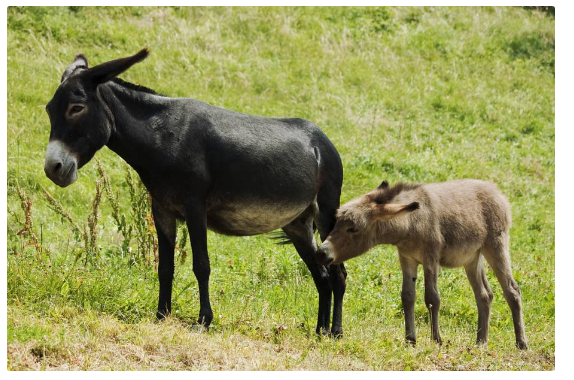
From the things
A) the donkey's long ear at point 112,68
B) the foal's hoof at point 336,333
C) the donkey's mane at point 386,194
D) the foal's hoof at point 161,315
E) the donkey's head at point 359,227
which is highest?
the donkey's long ear at point 112,68

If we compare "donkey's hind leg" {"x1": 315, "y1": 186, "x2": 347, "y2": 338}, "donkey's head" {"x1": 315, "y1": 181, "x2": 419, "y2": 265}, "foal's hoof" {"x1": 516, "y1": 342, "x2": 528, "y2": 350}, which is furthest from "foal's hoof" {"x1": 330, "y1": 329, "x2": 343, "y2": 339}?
"foal's hoof" {"x1": 516, "y1": 342, "x2": 528, "y2": 350}

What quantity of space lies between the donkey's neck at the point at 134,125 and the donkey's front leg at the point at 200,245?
0.56 meters

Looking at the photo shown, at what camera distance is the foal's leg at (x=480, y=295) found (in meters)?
8.09

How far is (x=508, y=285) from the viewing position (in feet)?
27.0

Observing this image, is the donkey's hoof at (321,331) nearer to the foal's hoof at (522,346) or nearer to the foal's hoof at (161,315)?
the foal's hoof at (161,315)

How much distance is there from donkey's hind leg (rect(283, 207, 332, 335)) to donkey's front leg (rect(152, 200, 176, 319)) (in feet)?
4.38

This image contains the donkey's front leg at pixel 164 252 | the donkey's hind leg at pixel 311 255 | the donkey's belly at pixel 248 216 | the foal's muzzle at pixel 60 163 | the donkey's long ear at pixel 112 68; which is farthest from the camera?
the donkey's hind leg at pixel 311 255

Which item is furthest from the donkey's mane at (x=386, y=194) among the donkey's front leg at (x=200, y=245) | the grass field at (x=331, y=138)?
the donkey's front leg at (x=200, y=245)

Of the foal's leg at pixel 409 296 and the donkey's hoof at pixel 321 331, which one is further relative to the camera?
the donkey's hoof at pixel 321 331

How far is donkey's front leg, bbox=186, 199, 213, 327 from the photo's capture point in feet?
23.0

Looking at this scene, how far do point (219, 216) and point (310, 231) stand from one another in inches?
48.5

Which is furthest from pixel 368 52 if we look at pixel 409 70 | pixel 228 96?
pixel 228 96

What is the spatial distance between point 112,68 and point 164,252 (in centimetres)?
184

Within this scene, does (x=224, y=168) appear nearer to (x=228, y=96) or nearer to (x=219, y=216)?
(x=219, y=216)
